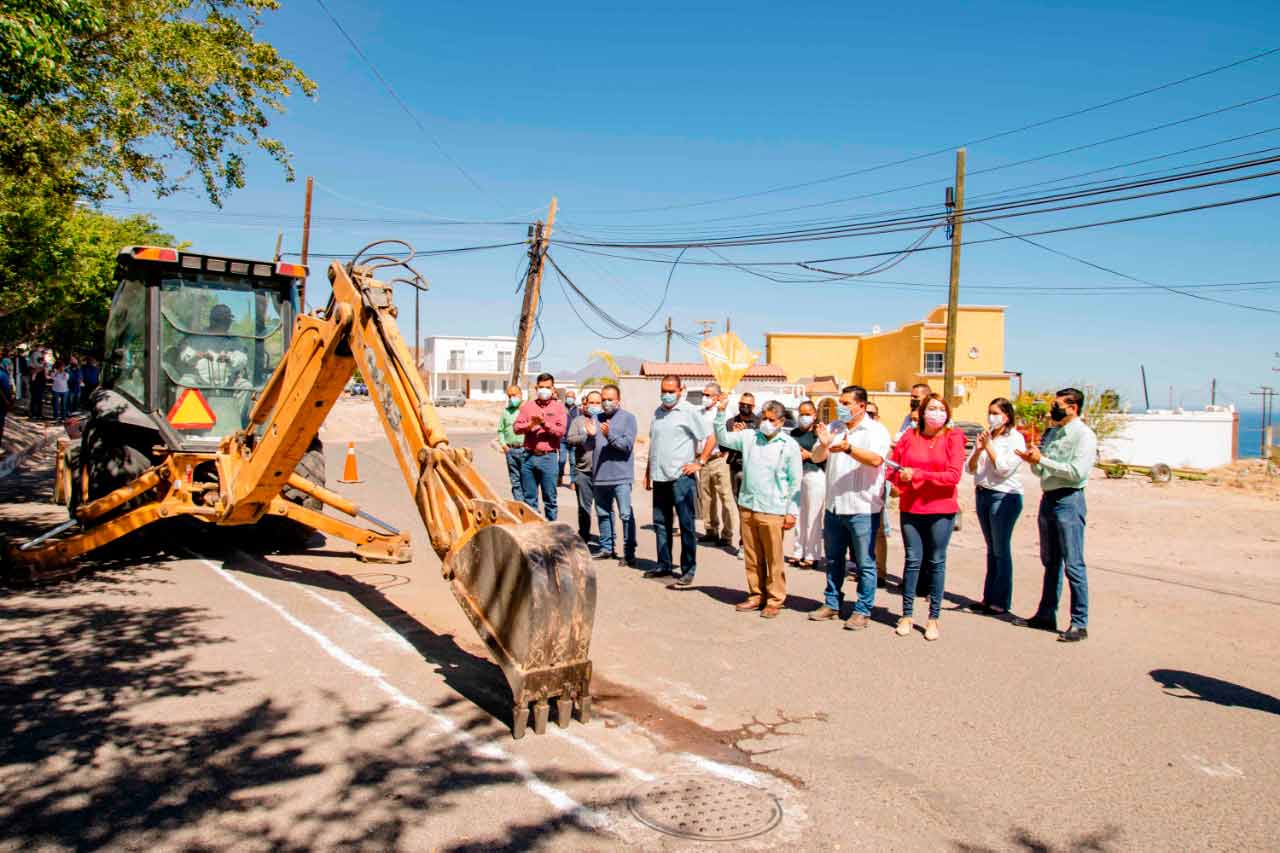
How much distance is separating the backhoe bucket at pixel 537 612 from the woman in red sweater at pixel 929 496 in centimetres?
318

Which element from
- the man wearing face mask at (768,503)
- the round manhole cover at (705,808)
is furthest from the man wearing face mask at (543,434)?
the round manhole cover at (705,808)

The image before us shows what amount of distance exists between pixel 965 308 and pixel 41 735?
41988 mm

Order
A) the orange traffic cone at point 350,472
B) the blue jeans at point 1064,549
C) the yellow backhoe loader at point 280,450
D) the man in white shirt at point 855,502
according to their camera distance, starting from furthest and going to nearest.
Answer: the orange traffic cone at point 350,472, the man in white shirt at point 855,502, the blue jeans at point 1064,549, the yellow backhoe loader at point 280,450

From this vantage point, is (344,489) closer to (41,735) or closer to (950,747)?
(41,735)

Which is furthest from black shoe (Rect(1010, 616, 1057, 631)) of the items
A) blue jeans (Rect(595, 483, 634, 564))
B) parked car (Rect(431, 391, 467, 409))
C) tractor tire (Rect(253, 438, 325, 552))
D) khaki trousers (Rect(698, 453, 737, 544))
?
parked car (Rect(431, 391, 467, 409))

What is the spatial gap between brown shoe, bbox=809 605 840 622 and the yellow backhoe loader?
2.94 m

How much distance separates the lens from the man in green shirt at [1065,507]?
6.75 meters

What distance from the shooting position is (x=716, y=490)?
10.9 m

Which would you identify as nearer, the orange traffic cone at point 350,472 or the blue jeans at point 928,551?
the blue jeans at point 928,551

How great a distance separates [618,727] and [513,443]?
6.40 m

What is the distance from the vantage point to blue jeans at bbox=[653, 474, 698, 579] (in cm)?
830

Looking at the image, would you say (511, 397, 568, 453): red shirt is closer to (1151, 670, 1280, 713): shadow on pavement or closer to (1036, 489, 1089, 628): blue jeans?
(1036, 489, 1089, 628): blue jeans

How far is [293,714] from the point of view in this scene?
4844 mm

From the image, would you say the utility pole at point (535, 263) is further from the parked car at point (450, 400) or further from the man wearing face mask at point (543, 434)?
the parked car at point (450, 400)
